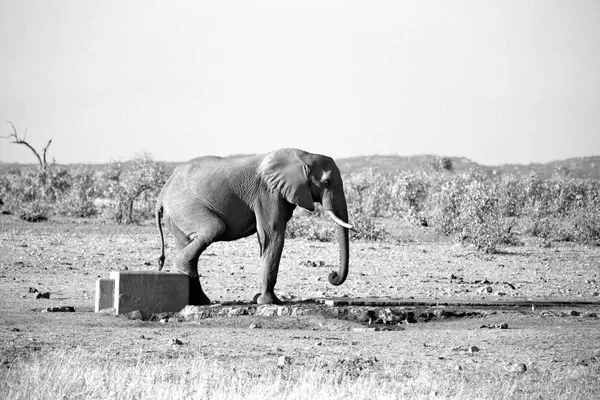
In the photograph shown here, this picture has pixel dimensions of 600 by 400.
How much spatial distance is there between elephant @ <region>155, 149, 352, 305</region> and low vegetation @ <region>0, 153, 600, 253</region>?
35.0 feet

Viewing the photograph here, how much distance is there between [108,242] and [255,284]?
7301mm

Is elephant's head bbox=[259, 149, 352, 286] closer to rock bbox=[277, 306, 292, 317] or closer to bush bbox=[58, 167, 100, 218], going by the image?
rock bbox=[277, 306, 292, 317]

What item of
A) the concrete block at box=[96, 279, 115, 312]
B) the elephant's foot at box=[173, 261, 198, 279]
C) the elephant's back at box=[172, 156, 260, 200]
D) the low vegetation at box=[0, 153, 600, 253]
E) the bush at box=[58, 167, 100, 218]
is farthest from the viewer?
the bush at box=[58, 167, 100, 218]

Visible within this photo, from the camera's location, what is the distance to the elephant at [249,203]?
15320 mm

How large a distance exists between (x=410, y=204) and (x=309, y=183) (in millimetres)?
26285

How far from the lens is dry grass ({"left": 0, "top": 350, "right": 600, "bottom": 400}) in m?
9.41

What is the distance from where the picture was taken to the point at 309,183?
1573 centimetres

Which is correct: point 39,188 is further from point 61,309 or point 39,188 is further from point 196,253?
point 196,253

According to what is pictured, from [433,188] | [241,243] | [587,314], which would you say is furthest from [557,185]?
[587,314]

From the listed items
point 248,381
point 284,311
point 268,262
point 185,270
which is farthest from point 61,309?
point 248,381

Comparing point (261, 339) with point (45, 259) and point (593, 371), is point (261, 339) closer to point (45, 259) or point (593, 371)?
point (593, 371)

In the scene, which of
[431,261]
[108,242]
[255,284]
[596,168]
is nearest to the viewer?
[255,284]

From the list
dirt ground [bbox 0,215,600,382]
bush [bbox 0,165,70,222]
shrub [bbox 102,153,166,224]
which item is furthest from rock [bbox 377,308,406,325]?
bush [bbox 0,165,70,222]

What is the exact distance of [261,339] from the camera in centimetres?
1287
